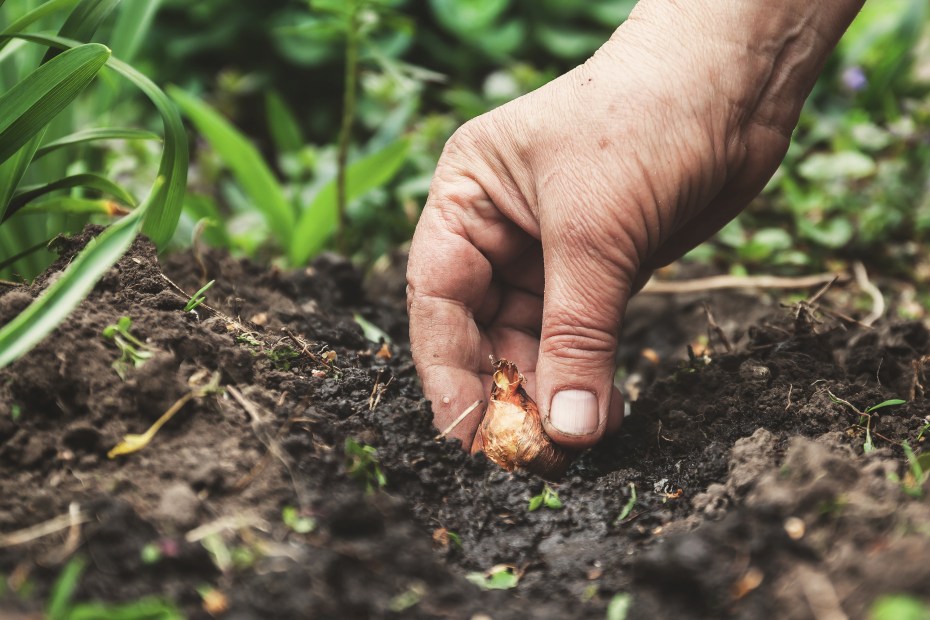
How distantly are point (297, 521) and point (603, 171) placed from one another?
0.87 metres

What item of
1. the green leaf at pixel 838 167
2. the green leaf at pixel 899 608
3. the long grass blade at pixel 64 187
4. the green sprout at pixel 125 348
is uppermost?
the long grass blade at pixel 64 187

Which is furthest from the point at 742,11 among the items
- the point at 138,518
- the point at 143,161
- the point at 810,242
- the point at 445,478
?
the point at 143,161

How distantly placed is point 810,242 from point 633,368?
42.7 inches

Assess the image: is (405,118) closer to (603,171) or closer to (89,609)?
(603,171)

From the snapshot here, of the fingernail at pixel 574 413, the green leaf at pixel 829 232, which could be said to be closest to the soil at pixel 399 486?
the fingernail at pixel 574 413

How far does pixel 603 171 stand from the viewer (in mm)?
1488

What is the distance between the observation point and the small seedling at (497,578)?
123cm

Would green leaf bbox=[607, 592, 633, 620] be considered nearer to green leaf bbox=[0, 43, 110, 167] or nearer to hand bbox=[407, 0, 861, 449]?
hand bbox=[407, 0, 861, 449]

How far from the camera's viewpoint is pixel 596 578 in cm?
122

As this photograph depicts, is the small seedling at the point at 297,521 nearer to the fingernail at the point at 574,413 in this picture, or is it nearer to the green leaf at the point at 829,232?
the fingernail at the point at 574,413

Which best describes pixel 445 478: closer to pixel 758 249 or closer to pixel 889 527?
pixel 889 527

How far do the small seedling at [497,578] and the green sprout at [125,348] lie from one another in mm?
664

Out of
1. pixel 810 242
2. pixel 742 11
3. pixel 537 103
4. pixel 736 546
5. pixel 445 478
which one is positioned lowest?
pixel 810 242

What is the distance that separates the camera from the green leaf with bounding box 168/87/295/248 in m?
2.59
